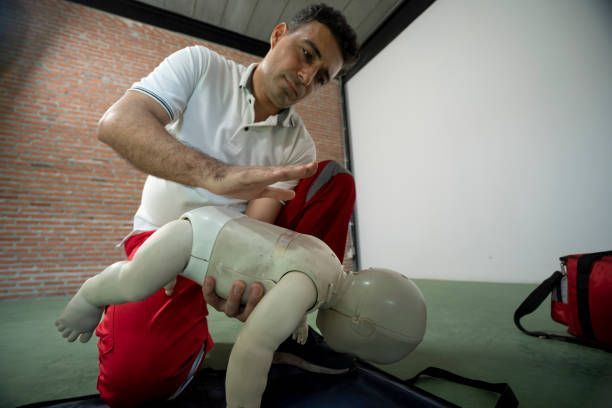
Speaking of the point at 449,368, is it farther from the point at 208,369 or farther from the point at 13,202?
the point at 13,202

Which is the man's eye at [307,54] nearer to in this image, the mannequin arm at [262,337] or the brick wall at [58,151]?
the mannequin arm at [262,337]

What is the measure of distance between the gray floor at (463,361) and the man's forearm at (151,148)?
2.72 ft

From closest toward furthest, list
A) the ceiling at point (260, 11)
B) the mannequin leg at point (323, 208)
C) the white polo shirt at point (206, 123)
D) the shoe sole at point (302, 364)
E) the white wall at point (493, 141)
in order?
the shoe sole at point (302, 364)
the white polo shirt at point (206, 123)
the mannequin leg at point (323, 208)
the white wall at point (493, 141)
the ceiling at point (260, 11)

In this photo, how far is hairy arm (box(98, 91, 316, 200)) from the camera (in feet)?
2.08

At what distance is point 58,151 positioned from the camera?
129 inches

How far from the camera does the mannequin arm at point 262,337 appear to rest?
602mm

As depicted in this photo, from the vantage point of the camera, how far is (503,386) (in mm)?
824

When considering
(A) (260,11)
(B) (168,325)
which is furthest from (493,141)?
(A) (260,11)

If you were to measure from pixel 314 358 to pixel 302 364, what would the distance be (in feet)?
0.15

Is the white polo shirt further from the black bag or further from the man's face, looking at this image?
the black bag

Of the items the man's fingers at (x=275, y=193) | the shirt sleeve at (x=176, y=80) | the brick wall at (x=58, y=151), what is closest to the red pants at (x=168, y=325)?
the man's fingers at (x=275, y=193)

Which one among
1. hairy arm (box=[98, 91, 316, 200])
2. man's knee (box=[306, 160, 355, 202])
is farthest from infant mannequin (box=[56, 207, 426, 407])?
man's knee (box=[306, 160, 355, 202])

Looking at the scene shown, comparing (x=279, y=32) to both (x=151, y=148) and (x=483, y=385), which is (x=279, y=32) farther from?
(x=483, y=385)

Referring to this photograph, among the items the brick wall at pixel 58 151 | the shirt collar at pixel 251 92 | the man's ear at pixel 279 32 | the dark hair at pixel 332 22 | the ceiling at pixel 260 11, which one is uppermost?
the ceiling at pixel 260 11
